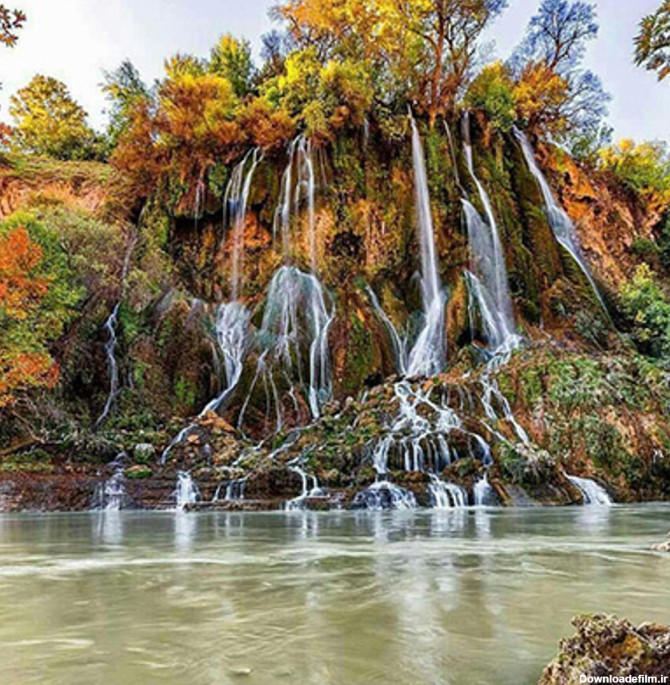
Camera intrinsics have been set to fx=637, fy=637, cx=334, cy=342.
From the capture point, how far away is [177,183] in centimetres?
2327

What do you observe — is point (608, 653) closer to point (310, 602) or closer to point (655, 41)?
point (310, 602)

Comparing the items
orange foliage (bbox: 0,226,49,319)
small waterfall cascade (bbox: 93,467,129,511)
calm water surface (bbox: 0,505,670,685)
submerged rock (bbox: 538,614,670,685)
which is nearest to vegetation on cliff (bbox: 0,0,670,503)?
orange foliage (bbox: 0,226,49,319)

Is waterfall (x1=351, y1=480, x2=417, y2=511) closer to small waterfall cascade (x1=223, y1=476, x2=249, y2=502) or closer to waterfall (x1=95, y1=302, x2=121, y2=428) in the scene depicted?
small waterfall cascade (x1=223, y1=476, x2=249, y2=502)

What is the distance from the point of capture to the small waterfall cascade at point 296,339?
18.0 m

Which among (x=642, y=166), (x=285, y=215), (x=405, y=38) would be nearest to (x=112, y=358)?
(x=285, y=215)

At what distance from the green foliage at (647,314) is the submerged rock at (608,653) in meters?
21.2

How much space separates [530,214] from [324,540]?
20962mm

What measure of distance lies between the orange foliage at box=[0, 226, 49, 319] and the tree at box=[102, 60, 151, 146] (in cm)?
1725

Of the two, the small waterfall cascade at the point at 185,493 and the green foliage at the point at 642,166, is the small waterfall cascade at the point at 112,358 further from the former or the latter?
the green foliage at the point at 642,166

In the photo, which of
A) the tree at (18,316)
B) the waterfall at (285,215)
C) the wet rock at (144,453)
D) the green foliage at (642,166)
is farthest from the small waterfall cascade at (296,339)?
the green foliage at (642,166)

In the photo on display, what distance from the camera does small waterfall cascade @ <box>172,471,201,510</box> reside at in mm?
11859

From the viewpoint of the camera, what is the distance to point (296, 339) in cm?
1889

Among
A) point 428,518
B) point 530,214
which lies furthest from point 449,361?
point 428,518

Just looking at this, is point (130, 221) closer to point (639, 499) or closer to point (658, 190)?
point (639, 499)
